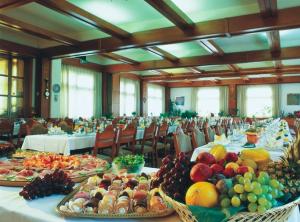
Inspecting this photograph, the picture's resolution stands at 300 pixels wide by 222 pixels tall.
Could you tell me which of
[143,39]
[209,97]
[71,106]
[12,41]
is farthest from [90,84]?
[209,97]

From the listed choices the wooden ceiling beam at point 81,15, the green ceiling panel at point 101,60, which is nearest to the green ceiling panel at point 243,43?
the wooden ceiling beam at point 81,15

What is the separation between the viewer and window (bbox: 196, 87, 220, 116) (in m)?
16.6

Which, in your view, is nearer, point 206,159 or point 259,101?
point 206,159

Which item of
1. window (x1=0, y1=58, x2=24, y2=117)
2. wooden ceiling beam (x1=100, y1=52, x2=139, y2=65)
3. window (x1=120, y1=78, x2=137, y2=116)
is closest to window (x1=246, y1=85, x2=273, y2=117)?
window (x1=120, y1=78, x2=137, y2=116)

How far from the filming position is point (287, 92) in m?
14.8

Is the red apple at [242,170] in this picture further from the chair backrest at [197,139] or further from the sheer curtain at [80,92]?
the sheer curtain at [80,92]

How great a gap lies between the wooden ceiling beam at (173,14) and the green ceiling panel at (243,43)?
210cm

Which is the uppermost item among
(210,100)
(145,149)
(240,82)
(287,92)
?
(240,82)

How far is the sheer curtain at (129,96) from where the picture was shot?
44.1 feet

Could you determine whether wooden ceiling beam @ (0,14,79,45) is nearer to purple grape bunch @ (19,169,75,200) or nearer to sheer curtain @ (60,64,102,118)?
sheer curtain @ (60,64,102,118)

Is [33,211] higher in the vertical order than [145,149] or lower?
higher

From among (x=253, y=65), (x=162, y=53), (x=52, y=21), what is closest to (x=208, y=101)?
(x=253, y=65)

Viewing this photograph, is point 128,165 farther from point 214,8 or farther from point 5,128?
point 214,8

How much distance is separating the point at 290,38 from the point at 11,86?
803 cm
